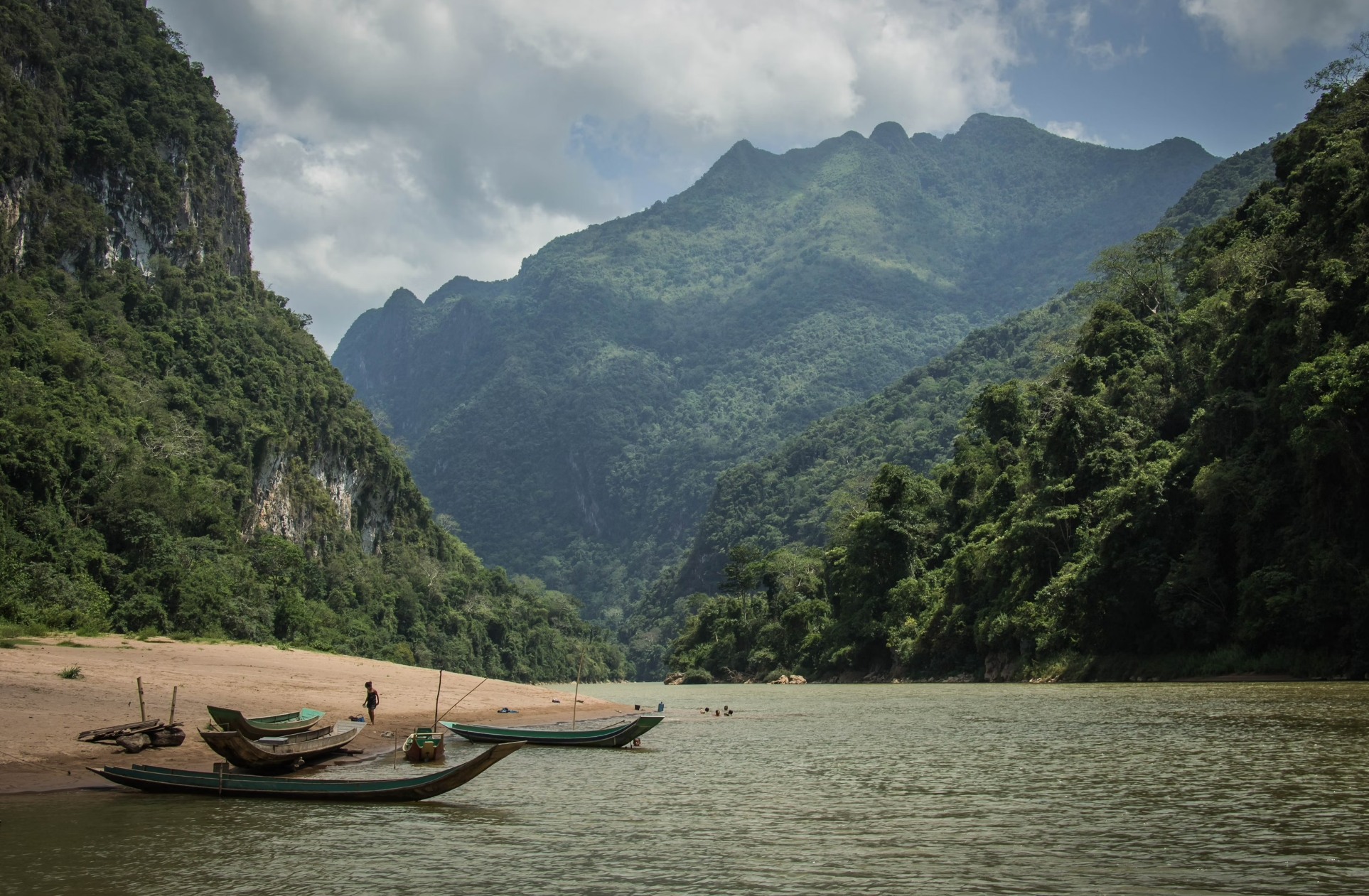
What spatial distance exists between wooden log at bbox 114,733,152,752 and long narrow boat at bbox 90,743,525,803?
2463 millimetres

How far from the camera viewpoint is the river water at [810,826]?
35.9 feet

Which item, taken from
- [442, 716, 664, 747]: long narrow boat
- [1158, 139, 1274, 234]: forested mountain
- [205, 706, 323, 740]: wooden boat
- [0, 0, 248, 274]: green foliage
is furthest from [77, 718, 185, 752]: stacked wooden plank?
[1158, 139, 1274, 234]: forested mountain

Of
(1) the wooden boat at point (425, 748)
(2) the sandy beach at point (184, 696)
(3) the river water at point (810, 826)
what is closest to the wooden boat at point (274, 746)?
(3) the river water at point (810, 826)

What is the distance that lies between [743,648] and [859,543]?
2836 centimetres

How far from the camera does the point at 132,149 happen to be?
270 ft

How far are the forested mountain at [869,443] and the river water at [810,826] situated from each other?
10510 cm

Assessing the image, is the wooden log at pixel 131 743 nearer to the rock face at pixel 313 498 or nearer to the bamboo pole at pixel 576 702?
the bamboo pole at pixel 576 702

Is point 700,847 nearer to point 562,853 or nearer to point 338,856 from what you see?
point 562,853

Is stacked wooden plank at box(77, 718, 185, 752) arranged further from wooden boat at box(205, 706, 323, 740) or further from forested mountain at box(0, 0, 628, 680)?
forested mountain at box(0, 0, 628, 680)

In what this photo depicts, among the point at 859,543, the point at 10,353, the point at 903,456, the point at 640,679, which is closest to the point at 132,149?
the point at 10,353

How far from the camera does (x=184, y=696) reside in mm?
25703

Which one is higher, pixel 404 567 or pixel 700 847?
pixel 404 567

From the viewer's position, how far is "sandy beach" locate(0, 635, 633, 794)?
59.4 feet

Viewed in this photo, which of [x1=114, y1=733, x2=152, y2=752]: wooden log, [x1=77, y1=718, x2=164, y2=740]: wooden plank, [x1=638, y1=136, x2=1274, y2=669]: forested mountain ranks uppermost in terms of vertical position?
[x1=638, y1=136, x2=1274, y2=669]: forested mountain
